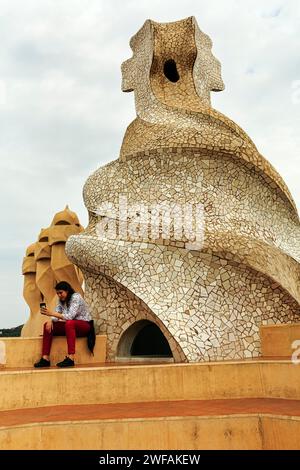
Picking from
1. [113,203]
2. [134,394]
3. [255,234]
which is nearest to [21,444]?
[134,394]

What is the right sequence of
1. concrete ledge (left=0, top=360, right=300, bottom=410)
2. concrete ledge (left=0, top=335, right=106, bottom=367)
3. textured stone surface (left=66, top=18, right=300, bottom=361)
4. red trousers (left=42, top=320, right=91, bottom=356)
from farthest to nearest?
textured stone surface (left=66, top=18, right=300, bottom=361)
concrete ledge (left=0, top=335, right=106, bottom=367)
red trousers (left=42, top=320, right=91, bottom=356)
concrete ledge (left=0, top=360, right=300, bottom=410)

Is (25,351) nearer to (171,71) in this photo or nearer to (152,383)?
(152,383)

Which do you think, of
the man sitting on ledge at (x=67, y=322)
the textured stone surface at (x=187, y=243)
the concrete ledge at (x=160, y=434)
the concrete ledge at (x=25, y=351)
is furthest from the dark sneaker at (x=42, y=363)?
the concrete ledge at (x=160, y=434)

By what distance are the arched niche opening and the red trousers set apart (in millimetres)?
1124

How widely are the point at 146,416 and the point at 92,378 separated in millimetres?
1052

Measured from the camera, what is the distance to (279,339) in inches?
231

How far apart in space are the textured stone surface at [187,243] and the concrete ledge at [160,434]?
7.72 feet

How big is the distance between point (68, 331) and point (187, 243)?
96.2 inches

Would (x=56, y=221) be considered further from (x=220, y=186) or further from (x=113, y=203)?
(x=220, y=186)

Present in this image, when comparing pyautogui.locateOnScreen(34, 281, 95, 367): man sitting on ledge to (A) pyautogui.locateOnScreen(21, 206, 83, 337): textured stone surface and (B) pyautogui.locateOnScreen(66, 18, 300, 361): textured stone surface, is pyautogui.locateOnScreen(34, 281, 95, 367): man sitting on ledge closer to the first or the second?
(B) pyautogui.locateOnScreen(66, 18, 300, 361): textured stone surface

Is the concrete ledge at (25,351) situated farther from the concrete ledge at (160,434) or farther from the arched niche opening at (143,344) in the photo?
the concrete ledge at (160,434)

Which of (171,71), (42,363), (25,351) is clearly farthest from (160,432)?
(171,71)

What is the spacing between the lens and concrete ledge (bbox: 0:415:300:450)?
3350mm

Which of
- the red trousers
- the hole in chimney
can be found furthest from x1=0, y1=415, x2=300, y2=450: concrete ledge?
the hole in chimney
